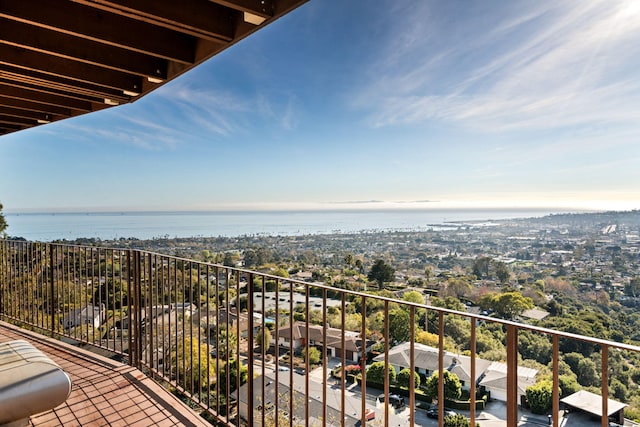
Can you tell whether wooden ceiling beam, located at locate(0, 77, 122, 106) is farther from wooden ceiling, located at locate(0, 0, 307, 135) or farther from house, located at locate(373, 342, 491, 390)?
house, located at locate(373, 342, 491, 390)

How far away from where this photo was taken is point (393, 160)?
24.1m

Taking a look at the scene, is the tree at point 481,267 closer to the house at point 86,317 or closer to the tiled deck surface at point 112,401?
the house at point 86,317

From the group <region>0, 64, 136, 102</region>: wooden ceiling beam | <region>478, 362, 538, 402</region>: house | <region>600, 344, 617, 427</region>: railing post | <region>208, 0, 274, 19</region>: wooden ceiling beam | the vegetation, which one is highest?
<region>208, 0, 274, 19</region>: wooden ceiling beam

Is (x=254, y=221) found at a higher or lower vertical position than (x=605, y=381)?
lower

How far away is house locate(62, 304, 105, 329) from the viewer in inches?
139

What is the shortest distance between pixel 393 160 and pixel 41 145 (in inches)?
809

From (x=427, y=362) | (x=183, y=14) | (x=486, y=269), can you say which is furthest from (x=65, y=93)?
(x=486, y=269)

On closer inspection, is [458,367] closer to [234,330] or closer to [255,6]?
[234,330]

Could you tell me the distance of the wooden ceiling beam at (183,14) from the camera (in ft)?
6.10

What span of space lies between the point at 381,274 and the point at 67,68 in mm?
13709

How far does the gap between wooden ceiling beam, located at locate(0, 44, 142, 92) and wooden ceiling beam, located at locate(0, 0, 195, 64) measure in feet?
2.41

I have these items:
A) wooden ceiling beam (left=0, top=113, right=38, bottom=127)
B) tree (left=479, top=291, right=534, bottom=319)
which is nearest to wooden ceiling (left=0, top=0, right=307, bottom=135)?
wooden ceiling beam (left=0, top=113, right=38, bottom=127)

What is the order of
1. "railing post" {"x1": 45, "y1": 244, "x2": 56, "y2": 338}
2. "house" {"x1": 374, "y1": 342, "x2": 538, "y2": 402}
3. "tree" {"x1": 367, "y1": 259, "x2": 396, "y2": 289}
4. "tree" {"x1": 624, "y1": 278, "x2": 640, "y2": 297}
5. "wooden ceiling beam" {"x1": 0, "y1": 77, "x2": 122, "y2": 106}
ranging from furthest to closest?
"tree" {"x1": 367, "y1": 259, "x2": 396, "y2": 289}, "tree" {"x1": 624, "y1": 278, "x2": 640, "y2": 297}, "railing post" {"x1": 45, "y1": 244, "x2": 56, "y2": 338}, "wooden ceiling beam" {"x1": 0, "y1": 77, "x2": 122, "y2": 106}, "house" {"x1": 374, "y1": 342, "x2": 538, "y2": 402}

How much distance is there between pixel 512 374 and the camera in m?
1.25
